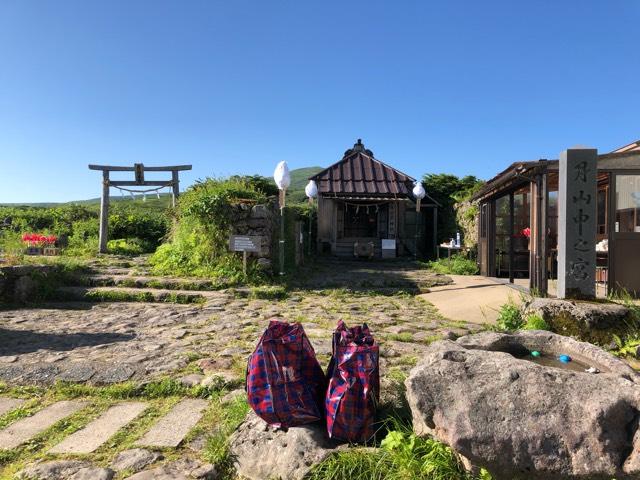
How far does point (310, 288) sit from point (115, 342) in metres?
4.75

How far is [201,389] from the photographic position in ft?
11.1

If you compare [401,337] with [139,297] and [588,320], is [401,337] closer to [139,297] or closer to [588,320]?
[588,320]

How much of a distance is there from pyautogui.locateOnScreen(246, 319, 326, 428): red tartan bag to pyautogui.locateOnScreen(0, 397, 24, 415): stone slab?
2138 millimetres

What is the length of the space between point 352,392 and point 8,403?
9.36 feet

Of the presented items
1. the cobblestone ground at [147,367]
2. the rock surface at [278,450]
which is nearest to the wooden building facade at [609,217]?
the cobblestone ground at [147,367]

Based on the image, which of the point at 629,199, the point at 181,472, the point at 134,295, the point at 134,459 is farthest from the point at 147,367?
the point at 629,199

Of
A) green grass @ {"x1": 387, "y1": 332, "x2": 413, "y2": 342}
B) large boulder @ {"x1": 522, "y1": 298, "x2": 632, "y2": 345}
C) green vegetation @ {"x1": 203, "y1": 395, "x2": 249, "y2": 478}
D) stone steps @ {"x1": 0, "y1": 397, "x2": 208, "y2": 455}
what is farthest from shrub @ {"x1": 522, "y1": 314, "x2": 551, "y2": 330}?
stone steps @ {"x1": 0, "y1": 397, "x2": 208, "y2": 455}

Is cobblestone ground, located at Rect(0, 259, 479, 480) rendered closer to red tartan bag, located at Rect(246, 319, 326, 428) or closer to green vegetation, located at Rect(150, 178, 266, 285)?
red tartan bag, located at Rect(246, 319, 326, 428)

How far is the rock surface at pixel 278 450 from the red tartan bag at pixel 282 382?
0.07 meters

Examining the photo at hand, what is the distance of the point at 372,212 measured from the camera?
64.8ft

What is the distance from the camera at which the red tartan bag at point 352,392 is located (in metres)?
2.28

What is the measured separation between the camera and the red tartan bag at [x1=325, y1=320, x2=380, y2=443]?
7.48ft

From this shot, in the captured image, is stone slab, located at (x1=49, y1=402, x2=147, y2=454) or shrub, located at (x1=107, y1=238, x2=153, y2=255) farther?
shrub, located at (x1=107, y1=238, x2=153, y2=255)

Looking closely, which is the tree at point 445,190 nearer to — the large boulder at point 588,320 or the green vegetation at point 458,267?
the green vegetation at point 458,267
